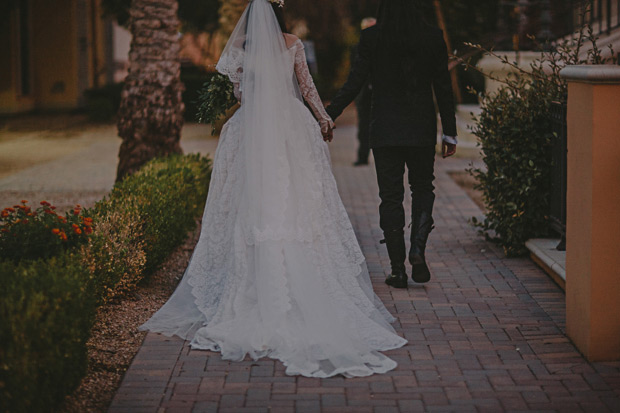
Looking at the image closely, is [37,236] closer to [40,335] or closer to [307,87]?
[40,335]

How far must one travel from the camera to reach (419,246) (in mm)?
6062

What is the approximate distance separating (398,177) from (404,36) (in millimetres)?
1032

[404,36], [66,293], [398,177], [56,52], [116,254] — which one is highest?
[56,52]

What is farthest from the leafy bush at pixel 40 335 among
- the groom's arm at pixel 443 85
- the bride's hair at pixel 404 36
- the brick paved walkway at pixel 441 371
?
the groom's arm at pixel 443 85

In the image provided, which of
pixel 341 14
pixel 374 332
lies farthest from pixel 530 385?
pixel 341 14

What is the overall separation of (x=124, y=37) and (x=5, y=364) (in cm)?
2800

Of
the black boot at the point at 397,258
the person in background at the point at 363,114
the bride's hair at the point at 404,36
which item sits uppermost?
the bride's hair at the point at 404,36

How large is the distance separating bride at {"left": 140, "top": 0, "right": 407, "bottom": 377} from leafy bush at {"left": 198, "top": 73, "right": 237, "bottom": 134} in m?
0.32

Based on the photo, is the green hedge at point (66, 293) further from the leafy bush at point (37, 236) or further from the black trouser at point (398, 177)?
the black trouser at point (398, 177)

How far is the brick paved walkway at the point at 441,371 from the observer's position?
12.9 feet

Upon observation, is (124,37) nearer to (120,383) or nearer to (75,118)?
(75,118)

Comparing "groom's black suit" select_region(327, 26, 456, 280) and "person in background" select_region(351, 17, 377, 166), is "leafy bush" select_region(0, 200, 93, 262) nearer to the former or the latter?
"groom's black suit" select_region(327, 26, 456, 280)

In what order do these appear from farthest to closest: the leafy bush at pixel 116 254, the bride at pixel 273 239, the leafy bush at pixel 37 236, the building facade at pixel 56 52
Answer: the building facade at pixel 56 52, the leafy bush at pixel 116 254, the bride at pixel 273 239, the leafy bush at pixel 37 236

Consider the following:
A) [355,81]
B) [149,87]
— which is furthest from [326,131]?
[149,87]
